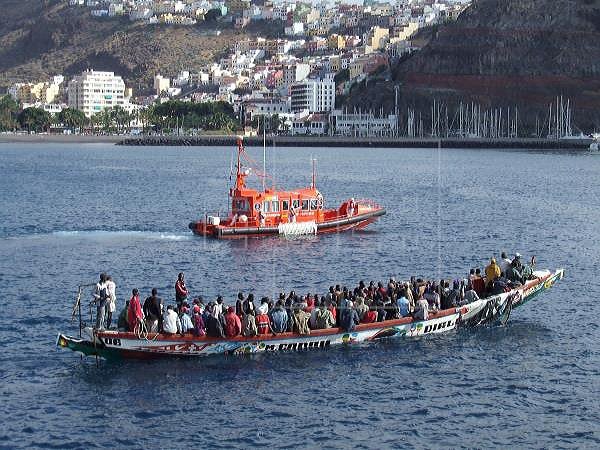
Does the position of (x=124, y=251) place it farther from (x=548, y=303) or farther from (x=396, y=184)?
(x=396, y=184)

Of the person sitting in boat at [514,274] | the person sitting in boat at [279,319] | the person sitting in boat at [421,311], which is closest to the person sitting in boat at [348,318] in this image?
the person sitting in boat at [279,319]

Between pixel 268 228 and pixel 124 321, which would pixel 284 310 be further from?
pixel 268 228

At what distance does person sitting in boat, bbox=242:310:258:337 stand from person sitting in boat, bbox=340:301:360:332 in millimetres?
3175

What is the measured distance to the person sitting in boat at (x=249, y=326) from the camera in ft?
126

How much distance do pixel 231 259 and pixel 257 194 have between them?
836cm

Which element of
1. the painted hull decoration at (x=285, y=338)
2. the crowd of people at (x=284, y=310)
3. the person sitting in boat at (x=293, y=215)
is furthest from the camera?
the person sitting in boat at (x=293, y=215)

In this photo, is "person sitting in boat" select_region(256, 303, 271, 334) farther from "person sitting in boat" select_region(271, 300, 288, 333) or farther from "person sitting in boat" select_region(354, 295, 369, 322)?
"person sitting in boat" select_region(354, 295, 369, 322)

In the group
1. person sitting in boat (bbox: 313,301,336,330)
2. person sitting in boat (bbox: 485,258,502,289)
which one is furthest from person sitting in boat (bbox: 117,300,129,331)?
person sitting in boat (bbox: 485,258,502,289)

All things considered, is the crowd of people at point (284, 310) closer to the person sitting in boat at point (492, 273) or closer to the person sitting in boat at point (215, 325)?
the person sitting in boat at point (215, 325)

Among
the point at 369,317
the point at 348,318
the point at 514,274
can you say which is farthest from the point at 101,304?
the point at 514,274

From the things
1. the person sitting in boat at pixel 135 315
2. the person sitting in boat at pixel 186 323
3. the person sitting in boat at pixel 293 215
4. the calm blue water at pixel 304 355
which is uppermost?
the person sitting in boat at pixel 293 215

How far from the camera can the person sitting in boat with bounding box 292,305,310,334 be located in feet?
128

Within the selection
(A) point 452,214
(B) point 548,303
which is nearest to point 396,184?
(A) point 452,214

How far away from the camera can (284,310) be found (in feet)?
129
